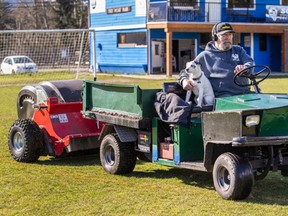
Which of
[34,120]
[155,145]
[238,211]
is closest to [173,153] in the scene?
[155,145]

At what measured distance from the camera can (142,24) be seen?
3269 cm

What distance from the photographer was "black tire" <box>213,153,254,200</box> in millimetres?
5805

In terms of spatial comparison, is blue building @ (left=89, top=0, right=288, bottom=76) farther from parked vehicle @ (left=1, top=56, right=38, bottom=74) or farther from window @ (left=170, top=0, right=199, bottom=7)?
parked vehicle @ (left=1, top=56, right=38, bottom=74)

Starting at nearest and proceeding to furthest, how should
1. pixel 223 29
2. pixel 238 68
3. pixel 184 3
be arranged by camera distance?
pixel 238 68 → pixel 223 29 → pixel 184 3

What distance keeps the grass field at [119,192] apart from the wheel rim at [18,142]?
0.25m

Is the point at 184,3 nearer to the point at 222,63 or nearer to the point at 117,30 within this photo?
the point at 117,30

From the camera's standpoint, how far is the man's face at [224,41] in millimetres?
6883

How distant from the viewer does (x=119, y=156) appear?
288 inches

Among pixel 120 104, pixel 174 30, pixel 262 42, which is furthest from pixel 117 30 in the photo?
pixel 120 104

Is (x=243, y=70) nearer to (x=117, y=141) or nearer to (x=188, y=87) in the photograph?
(x=188, y=87)

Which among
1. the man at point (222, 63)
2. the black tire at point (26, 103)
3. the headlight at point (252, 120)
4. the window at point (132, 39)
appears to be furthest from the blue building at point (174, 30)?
the headlight at point (252, 120)

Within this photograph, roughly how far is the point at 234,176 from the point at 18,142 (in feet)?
13.2

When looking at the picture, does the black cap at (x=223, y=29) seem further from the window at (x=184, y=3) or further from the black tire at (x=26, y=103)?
the window at (x=184, y=3)

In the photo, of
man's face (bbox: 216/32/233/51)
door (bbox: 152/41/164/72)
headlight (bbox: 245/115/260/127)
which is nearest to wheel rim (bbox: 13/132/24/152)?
man's face (bbox: 216/32/233/51)
